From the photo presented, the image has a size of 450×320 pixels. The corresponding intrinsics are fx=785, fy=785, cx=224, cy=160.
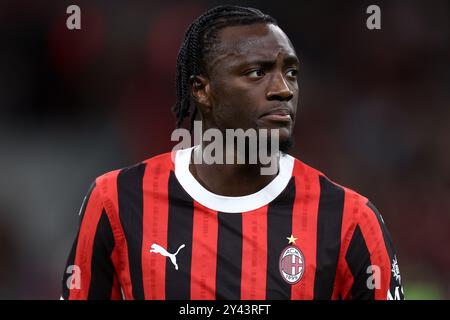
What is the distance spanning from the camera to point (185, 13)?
6.78 meters

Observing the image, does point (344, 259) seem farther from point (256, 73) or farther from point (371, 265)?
point (256, 73)

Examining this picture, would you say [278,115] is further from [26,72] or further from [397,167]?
[26,72]

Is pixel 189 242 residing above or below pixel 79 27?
below

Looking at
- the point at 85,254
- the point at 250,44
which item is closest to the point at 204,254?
the point at 85,254

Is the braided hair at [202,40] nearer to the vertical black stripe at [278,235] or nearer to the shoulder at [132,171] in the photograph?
the shoulder at [132,171]

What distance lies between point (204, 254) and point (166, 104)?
3.80m

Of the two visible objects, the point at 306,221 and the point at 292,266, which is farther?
the point at 306,221

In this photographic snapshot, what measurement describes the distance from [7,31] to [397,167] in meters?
3.53

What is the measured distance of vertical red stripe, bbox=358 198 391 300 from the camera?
9.52 ft

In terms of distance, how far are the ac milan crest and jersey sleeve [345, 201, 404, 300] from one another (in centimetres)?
18

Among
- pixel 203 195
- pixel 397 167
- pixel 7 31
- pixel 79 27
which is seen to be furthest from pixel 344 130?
pixel 203 195

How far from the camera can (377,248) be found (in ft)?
9.62

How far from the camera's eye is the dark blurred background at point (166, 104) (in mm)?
6266

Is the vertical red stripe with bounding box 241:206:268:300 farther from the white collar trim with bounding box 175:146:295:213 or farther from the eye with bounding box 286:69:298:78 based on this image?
the eye with bounding box 286:69:298:78
